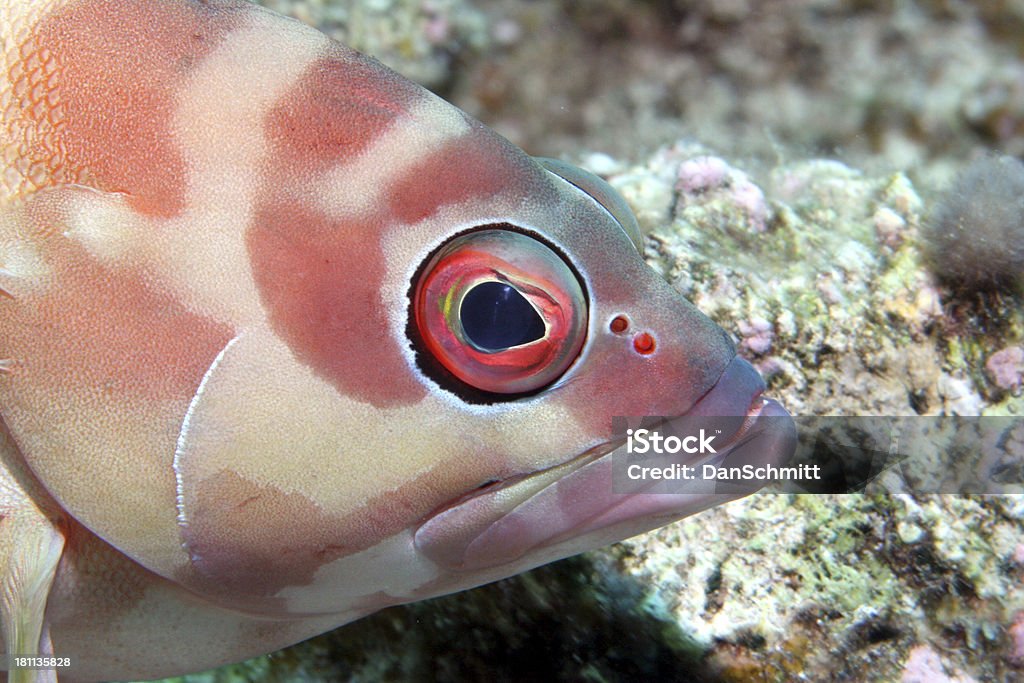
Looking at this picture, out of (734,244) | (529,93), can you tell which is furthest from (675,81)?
(734,244)

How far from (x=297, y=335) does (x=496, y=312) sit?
451mm

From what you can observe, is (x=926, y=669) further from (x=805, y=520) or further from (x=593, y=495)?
(x=593, y=495)

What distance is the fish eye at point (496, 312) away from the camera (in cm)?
173

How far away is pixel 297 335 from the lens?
1.75 meters

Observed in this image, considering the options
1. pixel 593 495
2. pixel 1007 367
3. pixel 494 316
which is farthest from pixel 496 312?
pixel 1007 367

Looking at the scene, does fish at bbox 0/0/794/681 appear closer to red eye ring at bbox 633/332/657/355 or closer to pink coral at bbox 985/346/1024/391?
red eye ring at bbox 633/332/657/355

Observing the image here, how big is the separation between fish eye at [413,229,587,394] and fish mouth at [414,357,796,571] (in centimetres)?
25

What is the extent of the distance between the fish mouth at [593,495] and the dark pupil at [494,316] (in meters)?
0.33

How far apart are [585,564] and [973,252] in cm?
210

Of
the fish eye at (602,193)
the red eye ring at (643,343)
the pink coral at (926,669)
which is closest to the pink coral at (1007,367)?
the pink coral at (926,669)

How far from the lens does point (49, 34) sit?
6.41ft

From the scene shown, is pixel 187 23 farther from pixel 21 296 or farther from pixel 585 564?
pixel 585 564

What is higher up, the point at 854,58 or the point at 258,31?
the point at 854,58

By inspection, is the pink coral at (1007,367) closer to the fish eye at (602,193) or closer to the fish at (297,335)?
the fish at (297,335)
